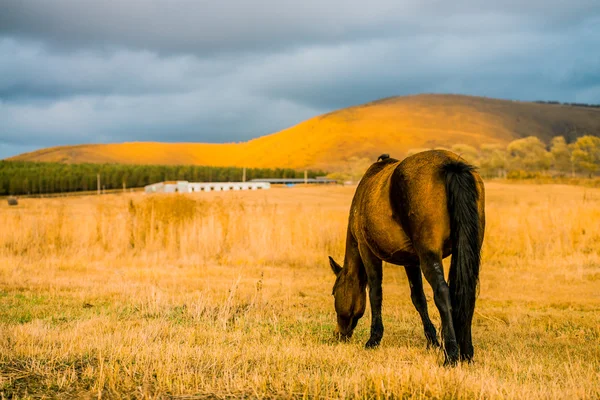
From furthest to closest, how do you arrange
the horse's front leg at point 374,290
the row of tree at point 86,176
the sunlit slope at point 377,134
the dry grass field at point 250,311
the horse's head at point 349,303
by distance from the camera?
the sunlit slope at point 377,134 < the row of tree at point 86,176 < the horse's head at point 349,303 < the horse's front leg at point 374,290 < the dry grass field at point 250,311

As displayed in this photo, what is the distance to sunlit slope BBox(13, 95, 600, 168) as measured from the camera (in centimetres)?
12888

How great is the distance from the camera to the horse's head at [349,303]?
23.2 ft

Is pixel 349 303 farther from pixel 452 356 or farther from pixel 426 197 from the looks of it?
pixel 426 197

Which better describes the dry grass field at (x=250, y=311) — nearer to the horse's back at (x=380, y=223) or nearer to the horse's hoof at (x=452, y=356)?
the horse's hoof at (x=452, y=356)

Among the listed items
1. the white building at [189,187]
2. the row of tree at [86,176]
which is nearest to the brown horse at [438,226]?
the white building at [189,187]

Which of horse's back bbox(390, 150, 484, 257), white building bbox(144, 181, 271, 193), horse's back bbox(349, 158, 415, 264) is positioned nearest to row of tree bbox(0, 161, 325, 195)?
white building bbox(144, 181, 271, 193)

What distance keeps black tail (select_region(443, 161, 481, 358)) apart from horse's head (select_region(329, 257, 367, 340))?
1.74 meters

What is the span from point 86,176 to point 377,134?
8466 centimetres

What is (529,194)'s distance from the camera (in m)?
41.1

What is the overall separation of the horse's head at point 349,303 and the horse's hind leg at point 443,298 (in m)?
1.72

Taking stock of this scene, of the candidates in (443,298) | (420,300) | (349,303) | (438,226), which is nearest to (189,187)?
(349,303)

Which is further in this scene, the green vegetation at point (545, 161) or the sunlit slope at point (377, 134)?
the sunlit slope at point (377, 134)

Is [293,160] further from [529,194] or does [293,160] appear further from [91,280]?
[91,280]

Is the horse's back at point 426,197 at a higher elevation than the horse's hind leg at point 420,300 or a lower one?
higher
